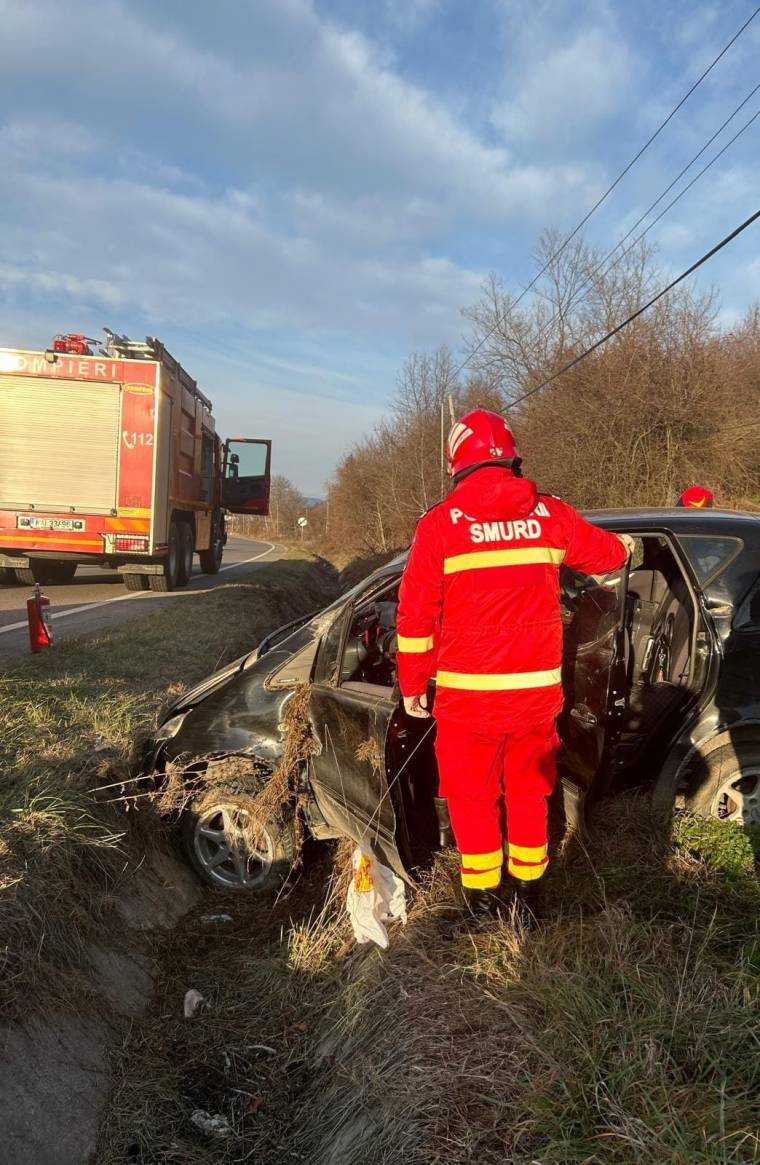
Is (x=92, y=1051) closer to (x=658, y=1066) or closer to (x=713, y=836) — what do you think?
(x=658, y=1066)

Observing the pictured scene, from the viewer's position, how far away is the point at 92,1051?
2768mm

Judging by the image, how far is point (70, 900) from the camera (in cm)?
318

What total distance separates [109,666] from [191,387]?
862cm

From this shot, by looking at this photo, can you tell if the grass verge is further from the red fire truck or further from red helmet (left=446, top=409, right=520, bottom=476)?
the red fire truck

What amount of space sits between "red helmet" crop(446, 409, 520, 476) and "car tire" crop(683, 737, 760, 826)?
1511 millimetres

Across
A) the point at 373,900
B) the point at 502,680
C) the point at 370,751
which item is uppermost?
the point at 502,680

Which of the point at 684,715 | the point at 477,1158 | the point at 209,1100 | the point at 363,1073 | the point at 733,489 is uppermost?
the point at 733,489

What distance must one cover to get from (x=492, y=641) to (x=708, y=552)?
133cm

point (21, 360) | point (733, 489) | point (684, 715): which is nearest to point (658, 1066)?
point (684, 715)

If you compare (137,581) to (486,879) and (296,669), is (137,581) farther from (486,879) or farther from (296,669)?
(486,879)

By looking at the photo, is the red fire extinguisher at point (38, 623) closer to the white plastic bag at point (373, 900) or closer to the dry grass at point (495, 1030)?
the dry grass at point (495, 1030)

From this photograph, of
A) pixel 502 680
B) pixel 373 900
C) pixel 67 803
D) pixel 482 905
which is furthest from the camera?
pixel 67 803

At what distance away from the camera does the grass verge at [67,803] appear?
9.42 feet

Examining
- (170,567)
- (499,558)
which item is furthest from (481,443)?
(170,567)
